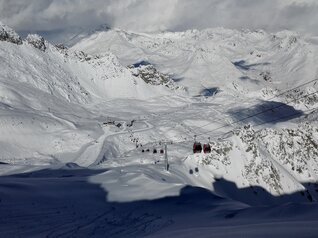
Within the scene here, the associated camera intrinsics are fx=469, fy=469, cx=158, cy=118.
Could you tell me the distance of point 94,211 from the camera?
24953 millimetres

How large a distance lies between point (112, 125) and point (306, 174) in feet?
187

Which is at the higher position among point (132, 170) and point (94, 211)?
point (132, 170)

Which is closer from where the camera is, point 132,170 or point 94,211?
point 94,211

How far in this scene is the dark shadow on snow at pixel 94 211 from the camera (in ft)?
69.4

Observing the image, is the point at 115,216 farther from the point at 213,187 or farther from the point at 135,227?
the point at 213,187

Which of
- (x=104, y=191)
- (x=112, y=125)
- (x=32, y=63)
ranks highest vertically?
(x=32, y=63)

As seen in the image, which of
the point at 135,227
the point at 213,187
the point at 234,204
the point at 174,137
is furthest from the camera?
the point at 174,137

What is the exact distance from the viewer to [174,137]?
138 m

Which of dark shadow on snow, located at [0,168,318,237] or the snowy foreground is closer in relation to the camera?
dark shadow on snow, located at [0,168,318,237]

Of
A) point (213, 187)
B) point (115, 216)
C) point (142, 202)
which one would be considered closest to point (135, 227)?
point (115, 216)

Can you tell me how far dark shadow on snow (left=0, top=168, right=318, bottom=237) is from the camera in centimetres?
2116

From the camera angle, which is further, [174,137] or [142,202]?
[174,137]

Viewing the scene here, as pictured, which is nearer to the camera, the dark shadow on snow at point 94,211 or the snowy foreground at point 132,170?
the dark shadow on snow at point 94,211

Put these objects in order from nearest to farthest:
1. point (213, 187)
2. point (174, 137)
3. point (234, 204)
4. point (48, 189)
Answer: point (234, 204)
point (48, 189)
point (213, 187)
point (174, 137)
